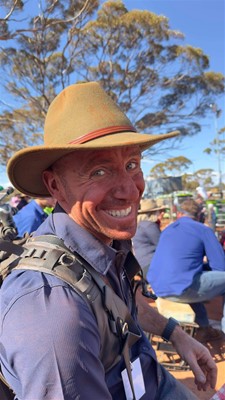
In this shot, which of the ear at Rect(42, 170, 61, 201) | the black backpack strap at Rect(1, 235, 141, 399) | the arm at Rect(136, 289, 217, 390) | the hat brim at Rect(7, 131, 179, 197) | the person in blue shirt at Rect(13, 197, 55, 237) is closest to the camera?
the black backpack strap at Rect(1, 235, 141, 399)

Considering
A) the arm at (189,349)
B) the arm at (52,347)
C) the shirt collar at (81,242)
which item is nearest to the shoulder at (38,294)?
the arm at (52,347)

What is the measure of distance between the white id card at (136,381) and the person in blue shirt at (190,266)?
2.19 metres

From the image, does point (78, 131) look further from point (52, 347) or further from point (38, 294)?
point (52, 347)

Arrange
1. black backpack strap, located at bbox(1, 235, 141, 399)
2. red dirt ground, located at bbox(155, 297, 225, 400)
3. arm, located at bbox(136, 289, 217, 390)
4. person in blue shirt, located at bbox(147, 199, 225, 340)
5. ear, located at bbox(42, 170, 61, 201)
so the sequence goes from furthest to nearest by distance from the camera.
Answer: person in blue shirt, located at bbox(147, 199, 225, 340) < red dirt ground, located at bbox(155, 297, 225, 400) < arm, located at bbox(136, 289, 217, 390) < ear, located at bbox(42, 170, 61, 201) < black backpack strap, located at bbox(1, 235, 141, 399)

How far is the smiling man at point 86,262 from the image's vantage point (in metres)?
0.76

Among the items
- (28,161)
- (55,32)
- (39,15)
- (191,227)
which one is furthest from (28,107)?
(28,161)

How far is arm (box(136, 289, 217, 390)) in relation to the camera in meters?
1.48

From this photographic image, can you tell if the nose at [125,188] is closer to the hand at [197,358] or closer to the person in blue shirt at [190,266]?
the hand at [197,358]

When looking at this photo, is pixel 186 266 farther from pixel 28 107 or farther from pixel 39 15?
pixel 28 107

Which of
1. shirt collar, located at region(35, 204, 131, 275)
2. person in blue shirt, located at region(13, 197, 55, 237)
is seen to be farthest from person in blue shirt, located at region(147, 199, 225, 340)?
shirt collar, located at region(35, 204, 131, 275)

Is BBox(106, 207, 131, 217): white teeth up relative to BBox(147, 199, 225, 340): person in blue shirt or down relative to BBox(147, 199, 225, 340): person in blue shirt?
up

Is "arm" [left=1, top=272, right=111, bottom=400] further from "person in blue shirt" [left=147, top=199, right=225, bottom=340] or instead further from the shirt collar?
"person in blue shirt" [left=147, top=199, right=225, bottom=340]

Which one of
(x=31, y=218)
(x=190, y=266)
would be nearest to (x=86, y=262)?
(x=190, y=266)

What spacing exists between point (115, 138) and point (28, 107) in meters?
18.2
